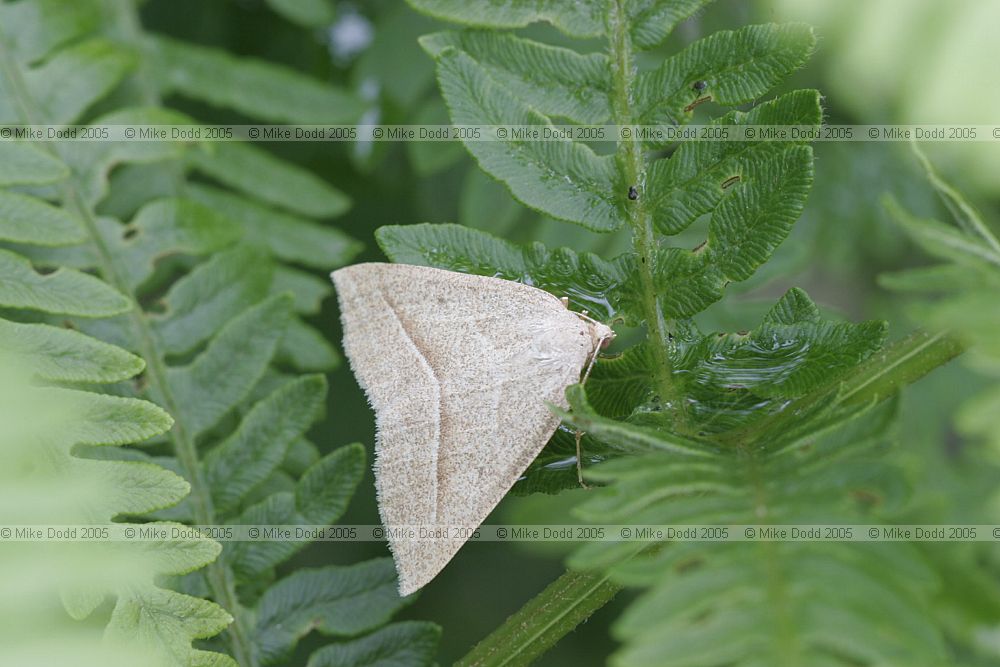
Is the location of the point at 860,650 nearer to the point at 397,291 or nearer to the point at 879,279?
the point at 879,279

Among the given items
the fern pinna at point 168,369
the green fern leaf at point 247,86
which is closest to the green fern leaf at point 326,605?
the fern pinna at point 168,369

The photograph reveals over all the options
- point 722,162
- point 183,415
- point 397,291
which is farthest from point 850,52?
point 183,415

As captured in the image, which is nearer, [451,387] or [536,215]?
[451,387]

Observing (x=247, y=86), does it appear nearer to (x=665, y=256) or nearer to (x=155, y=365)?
(x=155, y=365)

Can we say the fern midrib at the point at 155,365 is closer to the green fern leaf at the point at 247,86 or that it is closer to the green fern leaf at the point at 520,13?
the green fern leaf at the point at 247,86

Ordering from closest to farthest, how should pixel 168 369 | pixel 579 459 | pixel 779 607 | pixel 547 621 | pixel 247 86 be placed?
pixel 779 607 < pixel 547 621 < pixel 579 459 < pixel 168 369 < pixel 247 86

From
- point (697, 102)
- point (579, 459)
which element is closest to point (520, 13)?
point (697, 102)
